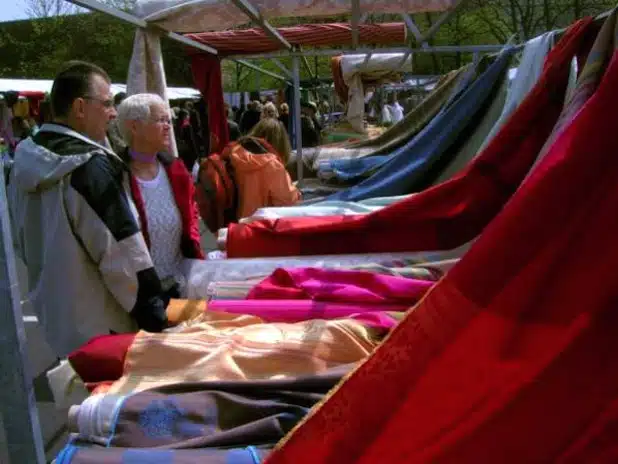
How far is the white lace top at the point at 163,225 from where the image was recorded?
2615 millimetres

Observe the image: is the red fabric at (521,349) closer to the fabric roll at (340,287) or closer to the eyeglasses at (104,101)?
the fabric roll at (340,287)

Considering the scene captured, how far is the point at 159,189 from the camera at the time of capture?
8.78 feet

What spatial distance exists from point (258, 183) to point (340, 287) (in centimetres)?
201

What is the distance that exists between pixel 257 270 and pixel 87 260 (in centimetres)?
63

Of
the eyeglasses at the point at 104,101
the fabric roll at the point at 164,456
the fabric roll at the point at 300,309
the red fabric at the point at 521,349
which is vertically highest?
the eyeglasses at the point at 104,101

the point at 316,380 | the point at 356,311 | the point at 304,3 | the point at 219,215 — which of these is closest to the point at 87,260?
the point at 356,311

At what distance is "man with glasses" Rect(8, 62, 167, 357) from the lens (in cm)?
218

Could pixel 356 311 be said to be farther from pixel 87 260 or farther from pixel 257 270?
pixel 87 260

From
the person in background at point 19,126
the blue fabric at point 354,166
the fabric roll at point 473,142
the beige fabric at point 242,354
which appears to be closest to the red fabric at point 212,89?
the blue fabric at point 354,166

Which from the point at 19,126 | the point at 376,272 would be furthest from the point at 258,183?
the point at 19,126

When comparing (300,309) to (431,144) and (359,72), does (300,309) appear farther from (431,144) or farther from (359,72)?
(359,72)

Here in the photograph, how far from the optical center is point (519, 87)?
2.55 m

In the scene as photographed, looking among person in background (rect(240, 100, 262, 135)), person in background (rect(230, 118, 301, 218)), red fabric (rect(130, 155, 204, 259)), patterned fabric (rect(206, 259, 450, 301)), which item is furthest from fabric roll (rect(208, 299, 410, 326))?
person in background (rect(240, 100, 262, 135))

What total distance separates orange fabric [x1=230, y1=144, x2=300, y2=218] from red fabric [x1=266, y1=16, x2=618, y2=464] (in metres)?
2.75
